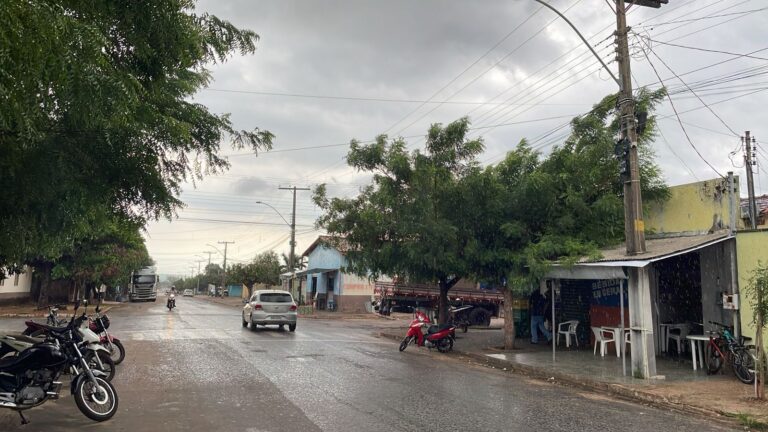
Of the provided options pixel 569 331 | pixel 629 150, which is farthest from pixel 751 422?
pixel 569 331

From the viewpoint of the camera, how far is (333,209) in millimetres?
Answer: 19203

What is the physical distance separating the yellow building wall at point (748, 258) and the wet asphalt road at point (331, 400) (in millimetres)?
4405

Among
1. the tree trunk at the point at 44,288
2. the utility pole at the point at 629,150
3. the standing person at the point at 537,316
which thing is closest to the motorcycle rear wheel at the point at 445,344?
the standing person at the point at 537,316


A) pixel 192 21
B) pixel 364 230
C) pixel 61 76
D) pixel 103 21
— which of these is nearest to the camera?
pixel 61 76

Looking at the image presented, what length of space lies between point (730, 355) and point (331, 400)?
29.0ft

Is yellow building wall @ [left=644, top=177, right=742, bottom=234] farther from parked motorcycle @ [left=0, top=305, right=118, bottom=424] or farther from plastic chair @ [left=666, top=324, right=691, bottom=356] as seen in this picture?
parked motorcycle @ [left=0, top=305, right=118, bottom=424]

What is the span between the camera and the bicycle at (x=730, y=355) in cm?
1108

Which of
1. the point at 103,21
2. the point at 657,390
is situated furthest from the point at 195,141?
the point at 657,390

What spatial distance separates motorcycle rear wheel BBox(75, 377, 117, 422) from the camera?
7.11 meters

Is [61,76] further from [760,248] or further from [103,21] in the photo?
[760,248]

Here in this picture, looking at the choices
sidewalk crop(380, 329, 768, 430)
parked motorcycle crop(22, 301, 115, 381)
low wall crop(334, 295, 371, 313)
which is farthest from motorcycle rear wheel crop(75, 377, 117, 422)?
low wall crop(334, 295, 371, 313)

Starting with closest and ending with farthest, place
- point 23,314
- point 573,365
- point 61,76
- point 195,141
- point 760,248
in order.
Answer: point 61,76 < point 195,141 < point 760,248 < point 573,365 < point 23,314

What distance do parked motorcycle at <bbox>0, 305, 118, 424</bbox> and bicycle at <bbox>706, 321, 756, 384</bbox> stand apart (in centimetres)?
1134

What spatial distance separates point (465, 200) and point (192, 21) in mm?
10970
